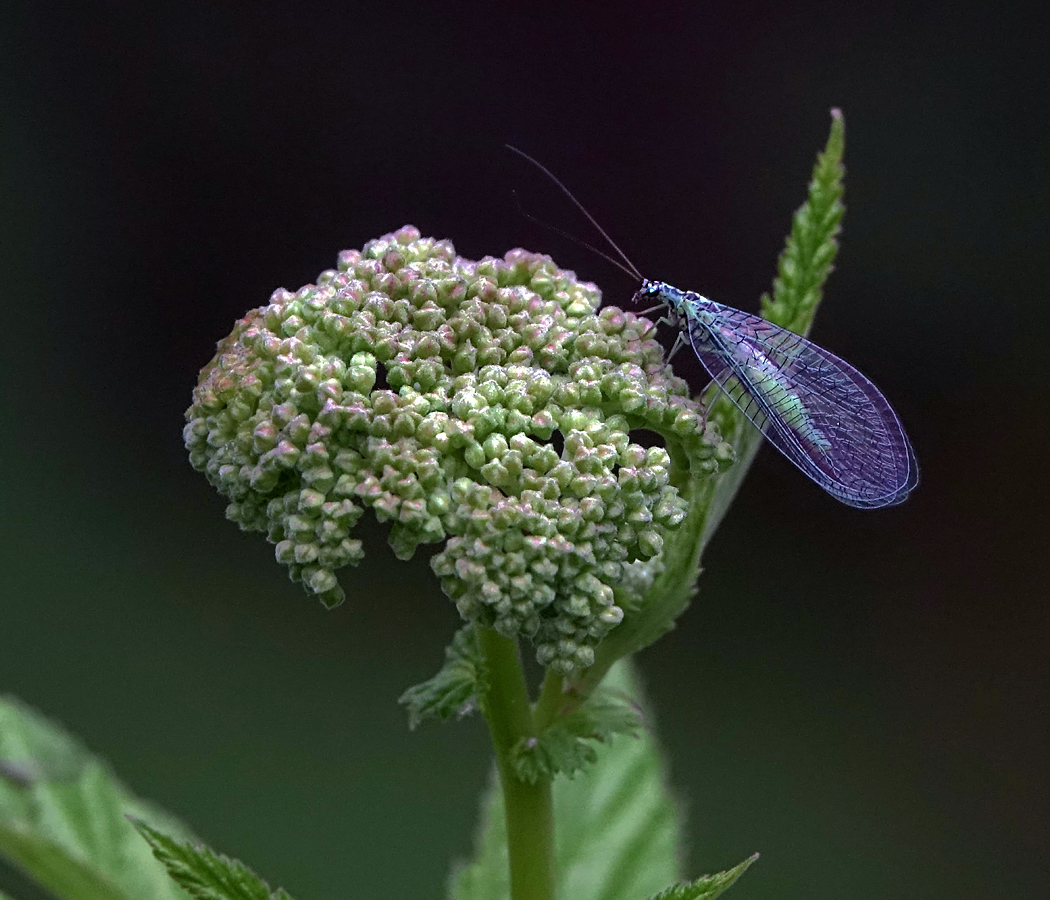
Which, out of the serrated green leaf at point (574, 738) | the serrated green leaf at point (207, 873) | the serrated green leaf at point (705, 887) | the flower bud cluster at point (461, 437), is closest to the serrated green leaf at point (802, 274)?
the flower bud cluster at point (461, 437)

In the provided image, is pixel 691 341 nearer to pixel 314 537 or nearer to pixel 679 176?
pixel 314 537

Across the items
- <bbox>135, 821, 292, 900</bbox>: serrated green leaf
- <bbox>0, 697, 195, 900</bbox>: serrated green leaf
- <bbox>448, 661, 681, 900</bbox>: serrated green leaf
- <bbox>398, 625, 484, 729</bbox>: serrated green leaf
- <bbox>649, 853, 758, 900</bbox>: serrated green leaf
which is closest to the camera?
<bbox>649, 853, 758, 900</bbox>: serrated green leaf

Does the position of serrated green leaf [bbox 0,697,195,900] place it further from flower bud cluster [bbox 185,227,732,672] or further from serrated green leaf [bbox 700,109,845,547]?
serrated green leaf [bbox 700,109,845,547]

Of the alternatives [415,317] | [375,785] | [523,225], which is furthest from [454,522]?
[523,225]

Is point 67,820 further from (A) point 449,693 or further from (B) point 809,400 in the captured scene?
(B) point 809,400

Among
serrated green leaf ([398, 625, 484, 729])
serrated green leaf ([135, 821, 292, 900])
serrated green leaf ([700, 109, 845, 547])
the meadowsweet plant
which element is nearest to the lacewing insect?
serrated green leaf ([700, 109, 845, 547])

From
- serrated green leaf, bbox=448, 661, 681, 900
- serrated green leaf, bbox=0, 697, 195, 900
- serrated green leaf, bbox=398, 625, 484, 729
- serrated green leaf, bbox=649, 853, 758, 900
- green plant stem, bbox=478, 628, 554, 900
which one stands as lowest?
serrated green leaf, bbox=448, 661, 681, 900
